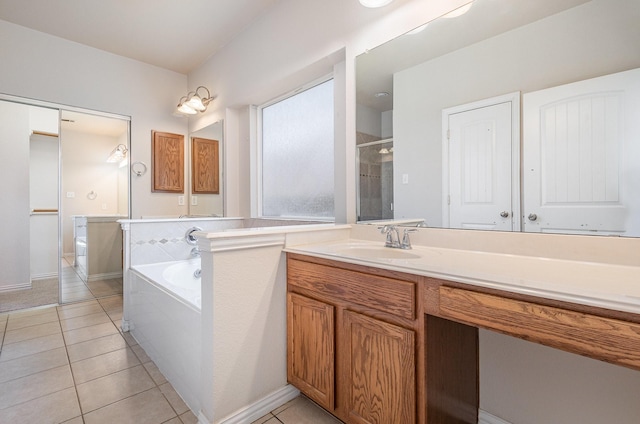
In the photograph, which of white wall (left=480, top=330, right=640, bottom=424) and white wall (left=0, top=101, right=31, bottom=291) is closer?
white wall (left=480, top=330, right=640, bottom=424)

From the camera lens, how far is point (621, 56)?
1.05 meters

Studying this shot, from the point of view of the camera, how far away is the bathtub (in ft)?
4.72

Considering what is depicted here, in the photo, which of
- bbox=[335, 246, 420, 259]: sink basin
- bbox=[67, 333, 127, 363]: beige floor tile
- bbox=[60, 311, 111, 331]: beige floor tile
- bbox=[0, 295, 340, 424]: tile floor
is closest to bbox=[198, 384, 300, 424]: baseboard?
bbox=[0, 295, 340, 424]: tile floor

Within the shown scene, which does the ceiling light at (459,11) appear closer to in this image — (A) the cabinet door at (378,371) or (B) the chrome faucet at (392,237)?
(B) the chrome faucet at (392,237)

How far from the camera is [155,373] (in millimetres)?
1766

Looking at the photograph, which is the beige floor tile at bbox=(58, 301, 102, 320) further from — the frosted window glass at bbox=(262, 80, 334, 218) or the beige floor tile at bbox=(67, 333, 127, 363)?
the frosted window glass at bbox=(262, 80, 334, 218)

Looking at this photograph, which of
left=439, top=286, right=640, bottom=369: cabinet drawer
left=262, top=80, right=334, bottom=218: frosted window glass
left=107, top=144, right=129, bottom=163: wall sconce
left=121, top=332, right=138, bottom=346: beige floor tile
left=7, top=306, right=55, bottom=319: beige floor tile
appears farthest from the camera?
left=107, top=144, right=129, bottom=163: wall sconce

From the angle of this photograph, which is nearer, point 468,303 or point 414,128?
point 468,303

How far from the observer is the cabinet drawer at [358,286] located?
1.05 meters

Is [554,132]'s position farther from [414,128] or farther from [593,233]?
[414,128]

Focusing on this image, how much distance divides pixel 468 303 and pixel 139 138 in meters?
3.67

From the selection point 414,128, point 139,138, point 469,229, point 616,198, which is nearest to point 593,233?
point 616,198

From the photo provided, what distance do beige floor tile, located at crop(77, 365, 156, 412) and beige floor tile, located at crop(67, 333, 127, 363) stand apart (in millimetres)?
377

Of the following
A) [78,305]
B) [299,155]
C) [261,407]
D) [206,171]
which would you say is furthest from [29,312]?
[299,155]
